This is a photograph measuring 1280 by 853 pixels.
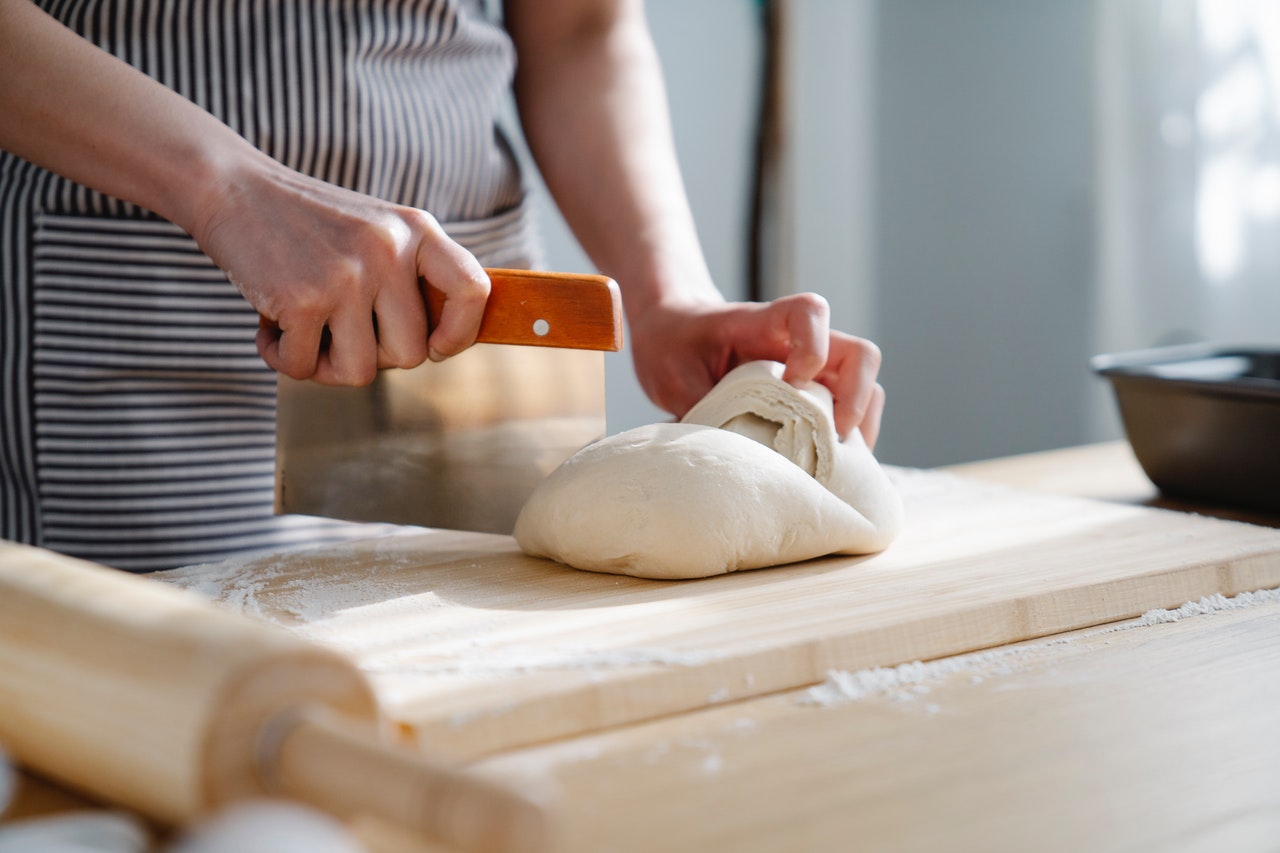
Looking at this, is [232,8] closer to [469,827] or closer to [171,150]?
[171,150]

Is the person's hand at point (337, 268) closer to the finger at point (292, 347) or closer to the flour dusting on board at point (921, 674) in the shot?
the finger at point (292, 347)

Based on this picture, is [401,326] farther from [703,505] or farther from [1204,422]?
[1204,422]

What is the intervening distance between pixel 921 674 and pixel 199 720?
0.50 m

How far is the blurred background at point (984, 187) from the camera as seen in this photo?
290cm

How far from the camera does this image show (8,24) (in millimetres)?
1048

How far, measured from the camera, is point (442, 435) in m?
1.16

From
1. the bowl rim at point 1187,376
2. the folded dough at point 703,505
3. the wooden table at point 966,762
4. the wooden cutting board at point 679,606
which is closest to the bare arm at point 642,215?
the folded dough at point 703,505

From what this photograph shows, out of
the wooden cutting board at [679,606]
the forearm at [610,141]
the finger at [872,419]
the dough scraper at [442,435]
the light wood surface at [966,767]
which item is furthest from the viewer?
the forearm at [610,141]

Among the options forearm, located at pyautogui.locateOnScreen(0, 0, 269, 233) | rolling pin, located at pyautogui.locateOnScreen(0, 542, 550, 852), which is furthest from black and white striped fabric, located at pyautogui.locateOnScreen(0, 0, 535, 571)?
rolling pin, located at pyautogui.locateOnScreen(0, 542, 550, 852)

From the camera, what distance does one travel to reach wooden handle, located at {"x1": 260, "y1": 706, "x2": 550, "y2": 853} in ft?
1.45

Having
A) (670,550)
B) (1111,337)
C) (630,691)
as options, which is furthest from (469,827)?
(1111,337)

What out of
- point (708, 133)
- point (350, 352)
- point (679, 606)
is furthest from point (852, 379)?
point (708, 133)

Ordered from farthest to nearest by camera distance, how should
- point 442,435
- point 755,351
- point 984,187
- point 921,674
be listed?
1. point 984,187
2. point 755,351
3. point 442,435
4. point 921,674

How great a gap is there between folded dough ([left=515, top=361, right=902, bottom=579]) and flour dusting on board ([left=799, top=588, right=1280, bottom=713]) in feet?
0.67
